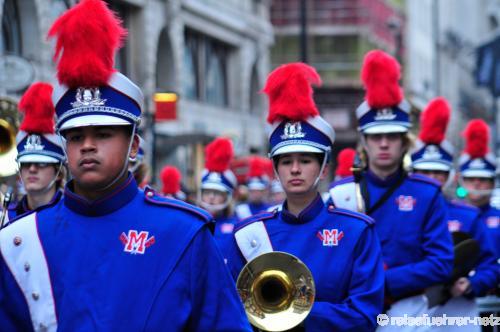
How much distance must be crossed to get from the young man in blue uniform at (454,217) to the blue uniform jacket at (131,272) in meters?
5.05

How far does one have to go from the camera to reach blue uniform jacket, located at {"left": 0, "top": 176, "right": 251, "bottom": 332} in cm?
448

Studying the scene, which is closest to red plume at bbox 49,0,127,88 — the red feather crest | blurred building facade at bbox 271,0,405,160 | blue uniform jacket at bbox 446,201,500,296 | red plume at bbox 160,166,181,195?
blue uniform jacket at bbox 446,201,500,296

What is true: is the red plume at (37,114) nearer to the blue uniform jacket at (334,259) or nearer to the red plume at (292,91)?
the red plume at (292,91)

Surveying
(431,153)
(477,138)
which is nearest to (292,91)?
(431,153)

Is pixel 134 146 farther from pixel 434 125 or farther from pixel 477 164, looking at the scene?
pixel 477 164

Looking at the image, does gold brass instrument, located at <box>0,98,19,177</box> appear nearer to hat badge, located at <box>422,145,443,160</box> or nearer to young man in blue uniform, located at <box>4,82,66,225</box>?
young man in blue uniform, located at <box>4,82,66,225</box>

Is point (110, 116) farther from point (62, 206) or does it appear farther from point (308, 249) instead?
point (308, 249)

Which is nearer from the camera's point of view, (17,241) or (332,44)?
(17,241)

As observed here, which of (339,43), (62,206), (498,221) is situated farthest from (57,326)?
(339,43)

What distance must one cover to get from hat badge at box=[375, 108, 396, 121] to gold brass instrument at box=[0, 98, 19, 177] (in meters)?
2.60

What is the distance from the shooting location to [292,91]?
708 centimetres

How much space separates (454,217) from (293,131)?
4.27 metres

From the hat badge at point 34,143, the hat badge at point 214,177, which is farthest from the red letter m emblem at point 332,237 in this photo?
the hat badge at point 214,177

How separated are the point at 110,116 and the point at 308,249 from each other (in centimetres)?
238
